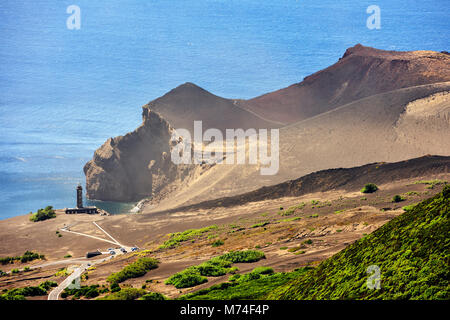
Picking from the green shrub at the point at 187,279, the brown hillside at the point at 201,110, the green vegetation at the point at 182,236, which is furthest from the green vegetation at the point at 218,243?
the brown hillside at the point at 201,110

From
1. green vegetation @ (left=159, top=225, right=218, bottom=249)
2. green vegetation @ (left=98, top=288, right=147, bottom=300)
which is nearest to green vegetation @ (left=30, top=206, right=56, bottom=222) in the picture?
green vegetation @ (left=159, top=225, right=218, bottom=249)

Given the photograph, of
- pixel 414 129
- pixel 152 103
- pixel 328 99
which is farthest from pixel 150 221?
pixel 328 99

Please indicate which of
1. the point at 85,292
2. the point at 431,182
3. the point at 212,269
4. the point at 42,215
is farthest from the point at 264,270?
the point at 42,215

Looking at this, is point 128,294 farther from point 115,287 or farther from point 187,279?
point 187,279

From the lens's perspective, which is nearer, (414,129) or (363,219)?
(363,219)

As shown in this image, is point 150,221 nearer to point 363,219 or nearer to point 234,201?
point 234,201

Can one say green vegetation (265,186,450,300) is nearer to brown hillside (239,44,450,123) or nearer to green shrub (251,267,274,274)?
green shrub (251,267,274,274)
